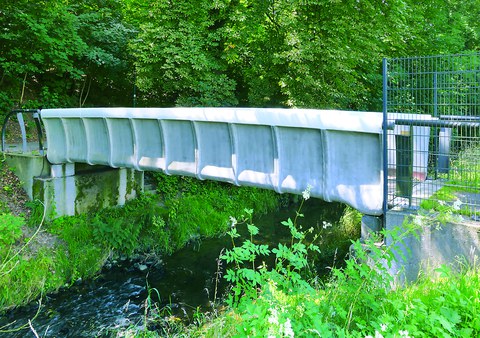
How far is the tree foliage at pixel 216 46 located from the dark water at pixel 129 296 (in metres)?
4.94

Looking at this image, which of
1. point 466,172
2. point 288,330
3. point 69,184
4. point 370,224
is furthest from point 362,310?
point 69,184

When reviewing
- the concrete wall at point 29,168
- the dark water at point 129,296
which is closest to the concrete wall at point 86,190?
the concrete wall at point 29,168

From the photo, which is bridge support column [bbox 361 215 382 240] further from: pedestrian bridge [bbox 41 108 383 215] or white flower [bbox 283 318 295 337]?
white flower [bbox 283 318 295 337]

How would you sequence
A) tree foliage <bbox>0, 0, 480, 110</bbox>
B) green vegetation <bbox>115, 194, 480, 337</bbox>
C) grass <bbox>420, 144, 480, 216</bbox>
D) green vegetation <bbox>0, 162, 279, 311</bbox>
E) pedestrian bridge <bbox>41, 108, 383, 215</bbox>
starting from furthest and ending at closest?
tree foliage <bbox>0, 0, 480, 110</bbox>, green vegetation <bbox>0, 162, 279, 311</bbox>, pedestrian bridge <bbox>41, 108, 383, 215</bbox>, grass <bbox>420, 144, 480, 216</bbox>, green vegetation <bbox>115, 194, 480, 337</bbox>

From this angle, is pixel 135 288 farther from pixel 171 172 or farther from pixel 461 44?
pixel 461 44

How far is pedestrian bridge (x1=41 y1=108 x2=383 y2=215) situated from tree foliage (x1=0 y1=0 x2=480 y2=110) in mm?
3736

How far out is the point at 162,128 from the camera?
9727 millimetres

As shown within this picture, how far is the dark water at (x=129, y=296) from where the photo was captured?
26.5 feet

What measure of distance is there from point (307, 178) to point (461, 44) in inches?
578

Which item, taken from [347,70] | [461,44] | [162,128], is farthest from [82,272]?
[461,44]

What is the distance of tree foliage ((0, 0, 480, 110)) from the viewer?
1380 centimetres

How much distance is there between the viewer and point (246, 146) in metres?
8.62

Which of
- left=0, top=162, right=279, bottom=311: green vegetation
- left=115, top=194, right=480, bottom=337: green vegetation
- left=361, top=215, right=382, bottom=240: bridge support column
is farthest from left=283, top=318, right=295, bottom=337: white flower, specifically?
left=0, top=162, right=279, bottom=311: green vegetation

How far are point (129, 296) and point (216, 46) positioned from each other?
886 cm
